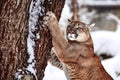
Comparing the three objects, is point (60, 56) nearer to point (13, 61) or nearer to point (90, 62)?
point (90, 62)

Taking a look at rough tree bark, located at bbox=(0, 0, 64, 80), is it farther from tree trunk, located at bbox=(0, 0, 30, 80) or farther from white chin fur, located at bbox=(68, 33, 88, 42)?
white chin fur, located at bbox=(68, 33, 88, 42)

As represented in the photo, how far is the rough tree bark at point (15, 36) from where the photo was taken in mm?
3951

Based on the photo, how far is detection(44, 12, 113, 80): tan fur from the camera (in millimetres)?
4781

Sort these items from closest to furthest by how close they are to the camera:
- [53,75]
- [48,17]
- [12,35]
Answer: [12,35], [48,17], [53,75]

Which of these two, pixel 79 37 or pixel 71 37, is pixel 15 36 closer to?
pixel 71 37

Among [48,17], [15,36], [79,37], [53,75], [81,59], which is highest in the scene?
[48,17]

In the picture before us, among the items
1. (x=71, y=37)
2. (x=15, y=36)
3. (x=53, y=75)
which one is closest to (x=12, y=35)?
(x=15, y=36)

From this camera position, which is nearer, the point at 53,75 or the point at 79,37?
the point at 79,37

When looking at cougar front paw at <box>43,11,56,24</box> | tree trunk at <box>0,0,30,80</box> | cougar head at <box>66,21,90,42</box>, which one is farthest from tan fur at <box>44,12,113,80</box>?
tree trunk at <box>0,0,30,80</box>

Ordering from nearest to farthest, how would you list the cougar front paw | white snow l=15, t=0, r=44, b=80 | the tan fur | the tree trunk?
the tree trunk
white snow l=15, t=0, r=44, b=80
the cougar front paw
the tan fur

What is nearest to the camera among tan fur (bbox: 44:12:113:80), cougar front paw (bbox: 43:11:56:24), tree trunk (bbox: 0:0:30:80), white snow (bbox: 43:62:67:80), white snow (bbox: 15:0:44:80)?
tree trunk (bbox: 0:0:30:80)

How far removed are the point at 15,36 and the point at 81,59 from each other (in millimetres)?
1132

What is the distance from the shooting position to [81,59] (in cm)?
492

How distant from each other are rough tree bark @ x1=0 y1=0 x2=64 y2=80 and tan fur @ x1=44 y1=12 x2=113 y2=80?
50cm
